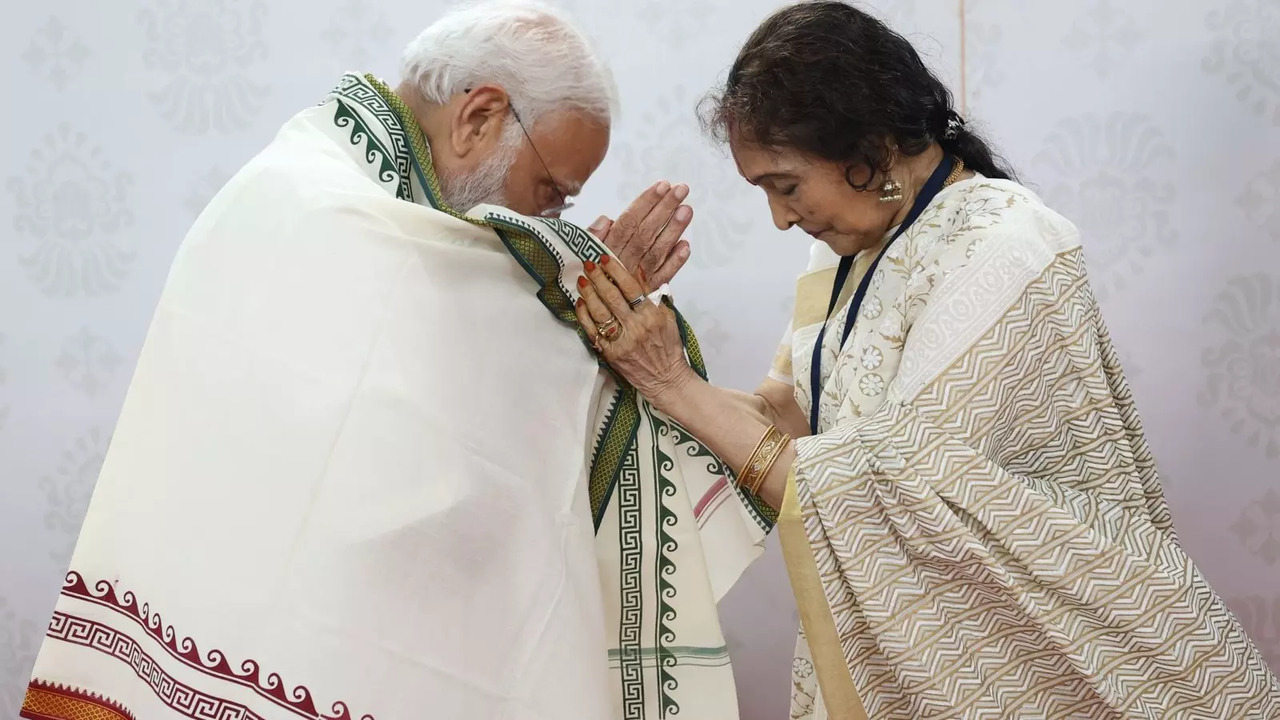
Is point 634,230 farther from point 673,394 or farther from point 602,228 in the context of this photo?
point 673,394

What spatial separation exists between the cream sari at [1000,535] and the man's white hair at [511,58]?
61cm

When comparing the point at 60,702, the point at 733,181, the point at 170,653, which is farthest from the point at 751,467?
the point at 733,181

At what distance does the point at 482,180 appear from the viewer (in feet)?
5.47

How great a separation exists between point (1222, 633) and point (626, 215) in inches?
41.7

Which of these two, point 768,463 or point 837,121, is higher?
point 837,121

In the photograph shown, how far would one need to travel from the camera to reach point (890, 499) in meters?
1.47

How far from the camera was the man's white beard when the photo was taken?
5.44 feet

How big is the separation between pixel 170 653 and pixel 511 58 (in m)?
0.95

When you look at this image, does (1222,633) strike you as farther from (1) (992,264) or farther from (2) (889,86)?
(2) (889,86)

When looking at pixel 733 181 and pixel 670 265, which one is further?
pixel 733 181

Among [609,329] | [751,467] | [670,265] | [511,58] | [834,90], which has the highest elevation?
[834,90]

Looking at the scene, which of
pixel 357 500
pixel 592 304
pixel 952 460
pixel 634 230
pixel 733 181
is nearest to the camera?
pixel 357 500

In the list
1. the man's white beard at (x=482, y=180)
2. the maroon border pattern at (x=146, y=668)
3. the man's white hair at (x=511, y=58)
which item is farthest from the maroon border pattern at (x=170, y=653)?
the man's white hair at (x=511, y=58)

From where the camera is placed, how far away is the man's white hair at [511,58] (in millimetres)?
1639
